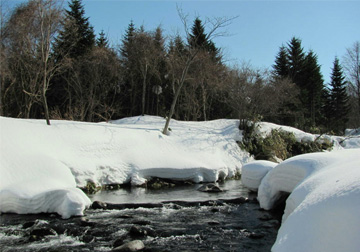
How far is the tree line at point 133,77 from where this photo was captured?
63.2 feet

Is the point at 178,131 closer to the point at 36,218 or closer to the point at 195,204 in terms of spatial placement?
the point at 195,204

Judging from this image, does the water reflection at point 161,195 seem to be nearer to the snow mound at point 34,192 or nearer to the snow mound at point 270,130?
the snow mound at point 34,192

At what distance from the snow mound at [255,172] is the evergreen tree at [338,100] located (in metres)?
28.1

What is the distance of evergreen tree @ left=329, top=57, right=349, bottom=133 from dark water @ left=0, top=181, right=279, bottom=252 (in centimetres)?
3084

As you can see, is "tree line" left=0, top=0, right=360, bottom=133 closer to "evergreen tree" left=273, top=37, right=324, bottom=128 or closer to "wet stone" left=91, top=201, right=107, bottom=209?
"evergreen tree" left=273, top=37, right=324, bottom=128

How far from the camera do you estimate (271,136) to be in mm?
20359

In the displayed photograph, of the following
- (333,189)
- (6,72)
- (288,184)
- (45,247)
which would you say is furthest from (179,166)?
(6,72)

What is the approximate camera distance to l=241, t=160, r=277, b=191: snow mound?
10891mm

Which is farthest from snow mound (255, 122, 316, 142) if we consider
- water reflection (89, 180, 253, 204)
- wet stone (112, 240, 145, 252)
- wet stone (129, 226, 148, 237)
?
wet stone (112, 240, 145, 252)

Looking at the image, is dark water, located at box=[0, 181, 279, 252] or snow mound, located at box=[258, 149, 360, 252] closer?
snow mound, located at box=[258, 149, 360, 252]

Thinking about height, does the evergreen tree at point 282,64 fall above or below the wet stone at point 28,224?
above

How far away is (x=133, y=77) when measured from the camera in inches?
1086

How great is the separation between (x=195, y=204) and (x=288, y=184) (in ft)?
10.1

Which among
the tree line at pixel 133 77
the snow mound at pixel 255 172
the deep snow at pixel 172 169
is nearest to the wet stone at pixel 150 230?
the deep snow at pixel 172 169
